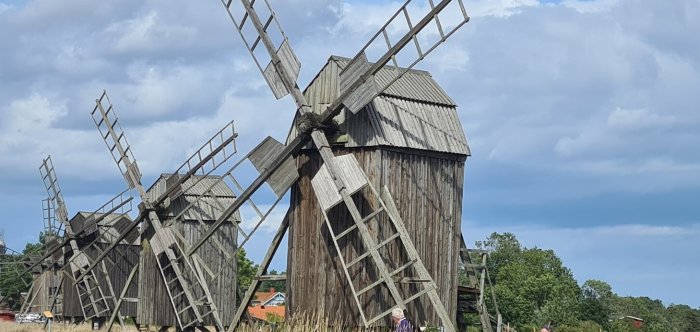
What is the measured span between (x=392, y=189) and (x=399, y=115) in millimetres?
1742

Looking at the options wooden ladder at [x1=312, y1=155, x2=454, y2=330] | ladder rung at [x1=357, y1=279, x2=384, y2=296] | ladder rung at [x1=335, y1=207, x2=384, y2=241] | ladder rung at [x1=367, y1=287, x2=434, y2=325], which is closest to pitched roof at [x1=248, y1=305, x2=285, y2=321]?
wooden ladder at [x1=312, y1=155, x2=454, y2=330]

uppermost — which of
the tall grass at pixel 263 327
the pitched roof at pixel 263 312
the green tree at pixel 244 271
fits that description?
the green tree at pixel 244 271

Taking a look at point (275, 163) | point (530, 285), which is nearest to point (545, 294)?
point (530, 285)

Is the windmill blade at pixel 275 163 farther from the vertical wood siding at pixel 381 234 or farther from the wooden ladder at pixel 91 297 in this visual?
the wooden ladder at pixel 91 297

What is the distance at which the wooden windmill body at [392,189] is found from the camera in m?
25.1

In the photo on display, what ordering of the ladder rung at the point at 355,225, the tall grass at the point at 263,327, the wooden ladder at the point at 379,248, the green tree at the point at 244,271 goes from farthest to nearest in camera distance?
the green tree at the point at 244,271
the ladder rung at the point at 355,225
the tall grass at the point at 263,327
the wooden ladder at the point at 379,248

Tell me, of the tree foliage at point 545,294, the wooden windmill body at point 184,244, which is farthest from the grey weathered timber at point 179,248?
the tree foliage at point 545,294

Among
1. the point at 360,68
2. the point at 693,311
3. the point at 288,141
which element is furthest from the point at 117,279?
the point at 693,311

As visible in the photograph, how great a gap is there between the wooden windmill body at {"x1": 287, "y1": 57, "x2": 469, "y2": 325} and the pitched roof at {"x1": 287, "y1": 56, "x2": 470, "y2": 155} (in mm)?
23

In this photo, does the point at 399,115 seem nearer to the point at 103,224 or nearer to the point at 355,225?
the point at 355,225

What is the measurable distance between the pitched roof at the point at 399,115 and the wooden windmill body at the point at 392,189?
0.02 metres

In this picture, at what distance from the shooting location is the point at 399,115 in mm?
25578

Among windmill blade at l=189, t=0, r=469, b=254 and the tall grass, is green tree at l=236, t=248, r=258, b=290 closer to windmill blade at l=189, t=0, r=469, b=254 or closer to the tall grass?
the tall grass

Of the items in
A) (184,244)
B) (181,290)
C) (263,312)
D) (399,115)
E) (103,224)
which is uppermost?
(103,224)
